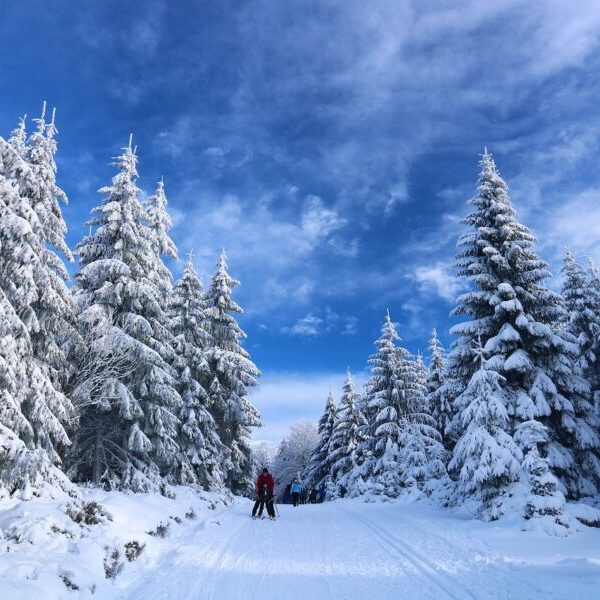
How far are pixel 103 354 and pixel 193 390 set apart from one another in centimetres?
899

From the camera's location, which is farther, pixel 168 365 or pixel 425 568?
pixel 168 365

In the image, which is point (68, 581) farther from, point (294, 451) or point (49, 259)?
point (294, 451)

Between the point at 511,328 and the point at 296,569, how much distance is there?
1244 cm

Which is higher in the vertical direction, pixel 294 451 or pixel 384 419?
pixel 384 419

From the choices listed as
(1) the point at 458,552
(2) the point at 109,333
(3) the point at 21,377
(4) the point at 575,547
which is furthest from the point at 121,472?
(4) the point at 575,547

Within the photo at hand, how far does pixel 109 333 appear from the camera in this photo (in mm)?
16906

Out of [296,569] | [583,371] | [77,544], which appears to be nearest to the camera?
[77,544]

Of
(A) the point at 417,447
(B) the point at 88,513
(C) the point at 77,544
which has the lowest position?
(C) the point at 77,544

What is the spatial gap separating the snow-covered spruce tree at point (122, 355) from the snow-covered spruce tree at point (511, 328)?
37.8ft

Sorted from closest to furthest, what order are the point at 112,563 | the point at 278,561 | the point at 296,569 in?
the point at 112,563, the point at 296,569, the point at 278,561

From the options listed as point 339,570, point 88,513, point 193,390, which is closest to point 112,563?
point 88,513

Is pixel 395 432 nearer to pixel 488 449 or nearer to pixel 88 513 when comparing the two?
pixel 488 449

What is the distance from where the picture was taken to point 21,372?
36.1ft

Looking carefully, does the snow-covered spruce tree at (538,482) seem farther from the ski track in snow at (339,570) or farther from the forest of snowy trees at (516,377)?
the ski track in snow at (339,570)
